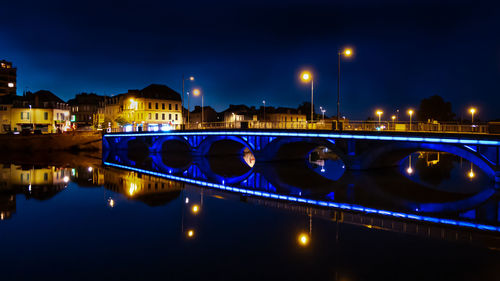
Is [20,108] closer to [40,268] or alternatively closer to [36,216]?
[36,216]

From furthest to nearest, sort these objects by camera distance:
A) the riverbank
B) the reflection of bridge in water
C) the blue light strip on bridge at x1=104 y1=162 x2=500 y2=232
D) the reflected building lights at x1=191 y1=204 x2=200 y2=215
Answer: the riverbank → the reflected building lights at x1=191 y1=204 x2=200 y2=215 → the reflection of bridge in water → the blue light strip on bridge at x1=104 y1=162 x2=500 y2=232

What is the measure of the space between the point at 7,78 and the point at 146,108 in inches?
2382

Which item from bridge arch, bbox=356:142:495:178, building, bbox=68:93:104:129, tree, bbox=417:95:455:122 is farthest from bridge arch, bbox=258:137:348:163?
building, bbox=68:93:104:129

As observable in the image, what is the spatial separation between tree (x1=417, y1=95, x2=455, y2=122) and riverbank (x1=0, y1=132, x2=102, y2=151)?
87.1 meters

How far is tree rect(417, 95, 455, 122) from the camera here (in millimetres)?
87750

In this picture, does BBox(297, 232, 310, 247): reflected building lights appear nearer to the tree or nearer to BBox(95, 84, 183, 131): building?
BBox(95, 84, 183, 131): building

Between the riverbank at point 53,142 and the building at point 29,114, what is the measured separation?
30.0 feet

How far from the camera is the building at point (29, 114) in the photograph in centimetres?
8019

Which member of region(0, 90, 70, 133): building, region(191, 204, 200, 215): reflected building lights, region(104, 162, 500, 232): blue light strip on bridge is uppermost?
region(0, 90, 70, 133): building

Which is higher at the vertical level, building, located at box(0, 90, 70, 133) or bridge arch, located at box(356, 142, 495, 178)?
building, located at box(0, 90, 70, 133)

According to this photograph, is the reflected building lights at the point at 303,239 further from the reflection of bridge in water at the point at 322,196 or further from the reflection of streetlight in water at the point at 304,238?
the reflection of bridge in water at the point at 322,196

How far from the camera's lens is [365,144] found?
32.5 meters

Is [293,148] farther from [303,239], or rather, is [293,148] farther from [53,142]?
[53,142]

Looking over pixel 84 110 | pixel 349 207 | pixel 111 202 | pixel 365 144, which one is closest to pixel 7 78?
pixel 84 110
